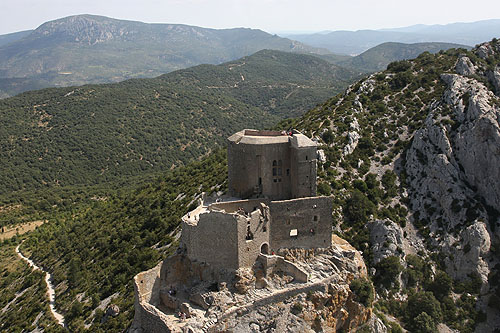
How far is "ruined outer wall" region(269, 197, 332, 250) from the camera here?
31597 mm

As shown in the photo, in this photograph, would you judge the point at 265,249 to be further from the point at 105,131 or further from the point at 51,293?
the point at 105,131

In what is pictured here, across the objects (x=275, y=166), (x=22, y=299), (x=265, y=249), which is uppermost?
(x=275, y=166)

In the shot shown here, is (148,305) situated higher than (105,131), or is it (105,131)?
(148,305)

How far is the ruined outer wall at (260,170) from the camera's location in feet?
109

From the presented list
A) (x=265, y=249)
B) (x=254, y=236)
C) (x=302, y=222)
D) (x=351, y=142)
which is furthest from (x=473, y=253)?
(x=254, y=236)

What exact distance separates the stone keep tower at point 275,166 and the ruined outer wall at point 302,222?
1460mm

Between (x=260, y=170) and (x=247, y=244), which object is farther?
(x=260, y=170)

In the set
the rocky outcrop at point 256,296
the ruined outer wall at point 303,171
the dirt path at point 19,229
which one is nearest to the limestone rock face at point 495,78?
the ruined outer wall at point 303,171

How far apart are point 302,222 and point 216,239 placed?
6651 millimetres

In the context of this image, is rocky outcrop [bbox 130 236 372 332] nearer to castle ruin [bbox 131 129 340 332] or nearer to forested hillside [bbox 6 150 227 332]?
castle ruin [bbox 131 129 340 332]

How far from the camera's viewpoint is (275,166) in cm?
3369

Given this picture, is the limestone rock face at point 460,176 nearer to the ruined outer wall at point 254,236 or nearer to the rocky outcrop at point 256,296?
the rocky outcrop at point 256,296

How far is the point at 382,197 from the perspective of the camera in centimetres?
5466

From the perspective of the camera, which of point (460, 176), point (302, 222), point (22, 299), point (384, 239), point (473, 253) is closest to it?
point (302, 222)
